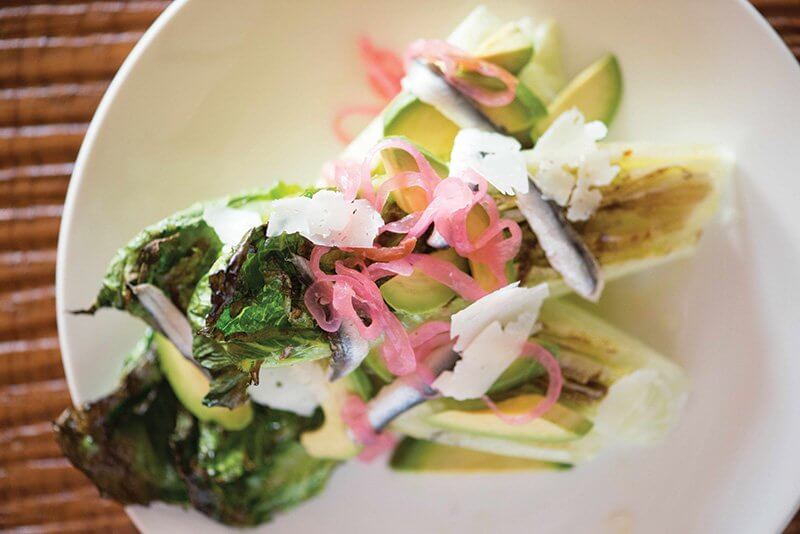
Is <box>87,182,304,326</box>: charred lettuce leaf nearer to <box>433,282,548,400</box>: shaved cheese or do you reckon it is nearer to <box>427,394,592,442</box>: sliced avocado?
<box>433,282,548,400</box>: shaved cheese

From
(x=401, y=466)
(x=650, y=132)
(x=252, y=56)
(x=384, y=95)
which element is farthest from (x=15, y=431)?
(x=650, y=132)

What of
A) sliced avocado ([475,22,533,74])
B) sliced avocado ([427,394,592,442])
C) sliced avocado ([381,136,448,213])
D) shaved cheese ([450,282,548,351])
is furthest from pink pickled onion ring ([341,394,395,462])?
sliced avocado ([475,22,533,74])

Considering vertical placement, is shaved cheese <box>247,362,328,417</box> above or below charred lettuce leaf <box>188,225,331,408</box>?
below

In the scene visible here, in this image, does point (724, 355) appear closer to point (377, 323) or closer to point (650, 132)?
point (650, 132)

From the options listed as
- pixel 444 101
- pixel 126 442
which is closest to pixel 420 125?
pixel 444 101

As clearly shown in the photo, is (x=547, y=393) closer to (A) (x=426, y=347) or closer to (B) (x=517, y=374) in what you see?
(B) (x=517, y=374)

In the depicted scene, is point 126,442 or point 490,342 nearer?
point 490,342
